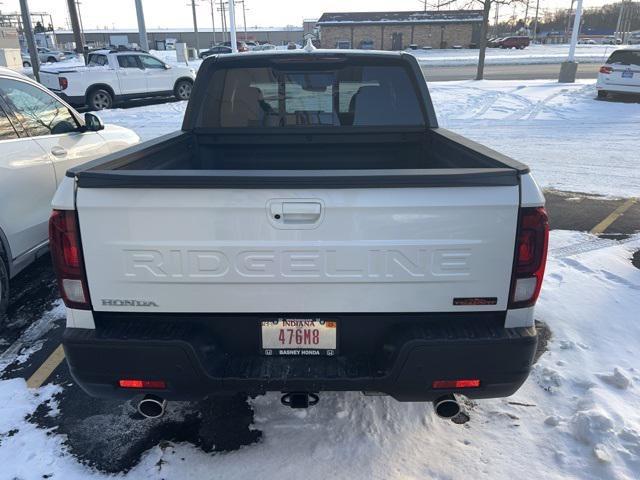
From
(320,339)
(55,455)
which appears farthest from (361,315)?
(55,455)

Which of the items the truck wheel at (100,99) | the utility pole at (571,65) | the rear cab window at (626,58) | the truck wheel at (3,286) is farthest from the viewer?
the utility pole at (571,65)

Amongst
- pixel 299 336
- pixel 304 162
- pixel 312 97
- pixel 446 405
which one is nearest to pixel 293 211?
pixel 299 336

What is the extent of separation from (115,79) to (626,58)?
1660cm

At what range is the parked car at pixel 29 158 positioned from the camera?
415cm

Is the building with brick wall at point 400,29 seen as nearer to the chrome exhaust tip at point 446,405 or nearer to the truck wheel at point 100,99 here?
the truck wheel at point 100,99

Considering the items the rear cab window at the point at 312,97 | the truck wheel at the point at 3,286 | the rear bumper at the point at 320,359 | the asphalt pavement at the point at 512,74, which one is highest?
the rear cab window at the point at 312,97

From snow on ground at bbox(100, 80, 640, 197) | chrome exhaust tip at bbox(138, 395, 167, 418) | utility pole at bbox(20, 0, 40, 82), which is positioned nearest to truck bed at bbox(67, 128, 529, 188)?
chrome exhaust tip at bbox(138, 395, 167, 418)

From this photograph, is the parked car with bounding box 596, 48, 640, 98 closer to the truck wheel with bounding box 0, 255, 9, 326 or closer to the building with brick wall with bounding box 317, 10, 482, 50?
the truck wheel with bounding box 0, 255, 9, 326

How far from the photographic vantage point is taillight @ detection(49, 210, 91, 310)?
2.22m

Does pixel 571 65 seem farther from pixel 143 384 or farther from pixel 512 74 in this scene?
pixel 143 384

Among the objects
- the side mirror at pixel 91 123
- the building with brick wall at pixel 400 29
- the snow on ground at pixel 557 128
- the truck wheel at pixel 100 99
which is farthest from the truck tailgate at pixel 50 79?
the building with brick wall at pixel 400 29

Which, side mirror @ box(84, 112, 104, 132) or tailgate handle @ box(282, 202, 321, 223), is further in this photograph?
side mirror @ box(84, 112, 104, 132)

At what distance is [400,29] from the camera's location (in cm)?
6488

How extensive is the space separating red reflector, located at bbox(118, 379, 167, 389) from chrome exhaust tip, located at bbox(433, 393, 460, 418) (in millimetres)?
1328
